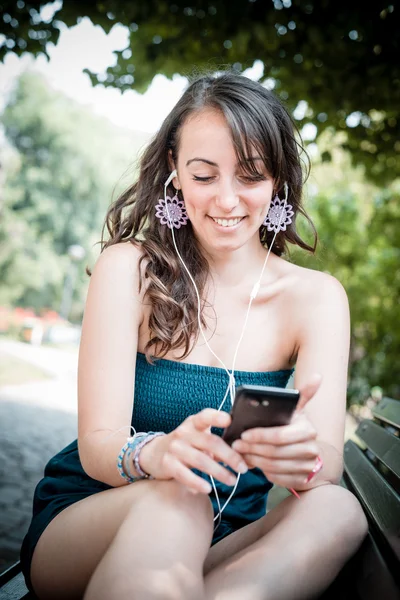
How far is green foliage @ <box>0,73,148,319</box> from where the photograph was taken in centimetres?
3416

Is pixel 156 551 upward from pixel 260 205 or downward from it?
downward

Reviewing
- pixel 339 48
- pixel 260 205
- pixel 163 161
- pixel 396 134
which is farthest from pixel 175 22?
pixel 260 205

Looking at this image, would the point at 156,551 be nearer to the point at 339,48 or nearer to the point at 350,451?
the point at 350,451

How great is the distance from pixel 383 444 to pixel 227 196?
1197 mm

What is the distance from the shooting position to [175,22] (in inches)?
205

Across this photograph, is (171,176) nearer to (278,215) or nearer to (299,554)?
(278,215)

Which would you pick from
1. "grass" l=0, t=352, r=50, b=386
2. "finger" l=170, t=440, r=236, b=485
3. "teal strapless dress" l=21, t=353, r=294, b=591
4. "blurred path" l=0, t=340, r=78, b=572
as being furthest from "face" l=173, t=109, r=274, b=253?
"grass" l=0, t=352, r=50, b=386

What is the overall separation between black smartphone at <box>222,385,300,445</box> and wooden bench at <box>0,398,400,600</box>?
42 centimetres

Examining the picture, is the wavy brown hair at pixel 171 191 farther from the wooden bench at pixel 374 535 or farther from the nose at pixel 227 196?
the wooden bench at pixel 374 535

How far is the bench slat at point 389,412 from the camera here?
252 centimetres

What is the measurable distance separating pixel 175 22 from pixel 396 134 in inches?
106

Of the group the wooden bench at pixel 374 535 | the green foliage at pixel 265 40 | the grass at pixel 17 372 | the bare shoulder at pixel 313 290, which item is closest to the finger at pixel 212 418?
the wooden bench at pixel 374 535

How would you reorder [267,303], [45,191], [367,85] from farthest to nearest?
[45,191], [367,85], [267,303]

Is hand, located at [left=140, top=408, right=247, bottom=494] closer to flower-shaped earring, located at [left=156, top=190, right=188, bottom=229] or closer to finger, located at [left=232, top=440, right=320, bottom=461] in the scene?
finger, located at [left=232, top=440, right=320, bottom=461]
